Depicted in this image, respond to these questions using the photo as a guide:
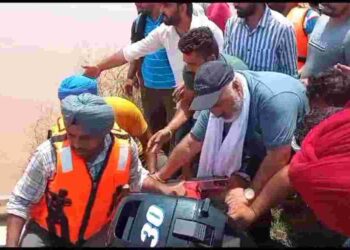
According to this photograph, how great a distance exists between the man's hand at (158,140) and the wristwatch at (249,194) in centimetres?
93

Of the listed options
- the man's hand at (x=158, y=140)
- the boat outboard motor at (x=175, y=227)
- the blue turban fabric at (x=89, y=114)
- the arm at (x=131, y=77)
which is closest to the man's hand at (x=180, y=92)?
the man's hand at (x=158, y=140)

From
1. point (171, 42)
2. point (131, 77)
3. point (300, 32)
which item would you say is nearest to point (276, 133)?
point (171, 42)

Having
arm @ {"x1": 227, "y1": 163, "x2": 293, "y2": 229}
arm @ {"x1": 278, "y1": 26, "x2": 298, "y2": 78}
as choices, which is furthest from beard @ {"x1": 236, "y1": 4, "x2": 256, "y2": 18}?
arm @ {"x1": 227, "y1": 163, "x2": 293, "y2": 229}

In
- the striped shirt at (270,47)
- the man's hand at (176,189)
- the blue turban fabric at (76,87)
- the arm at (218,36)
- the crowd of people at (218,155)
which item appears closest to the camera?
the crowd of people at (218,155)

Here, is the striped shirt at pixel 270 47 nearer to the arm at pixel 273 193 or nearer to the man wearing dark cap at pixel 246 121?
the man wearing dark cap at pixel 246 121

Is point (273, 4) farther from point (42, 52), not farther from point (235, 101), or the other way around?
point (42, 52)

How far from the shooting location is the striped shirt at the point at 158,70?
5.56 metres

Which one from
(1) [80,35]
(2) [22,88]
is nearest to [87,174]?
(2) [22,88]

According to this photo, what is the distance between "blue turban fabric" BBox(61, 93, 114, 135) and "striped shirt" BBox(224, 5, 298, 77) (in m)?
1.20

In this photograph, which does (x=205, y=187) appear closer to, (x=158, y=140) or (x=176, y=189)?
(x=176, y=189)

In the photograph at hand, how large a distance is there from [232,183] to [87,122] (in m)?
0.67

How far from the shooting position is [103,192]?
3812 millimetres

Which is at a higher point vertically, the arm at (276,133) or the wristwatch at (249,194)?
the arm at (276,133)

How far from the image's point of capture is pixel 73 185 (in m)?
3.77
